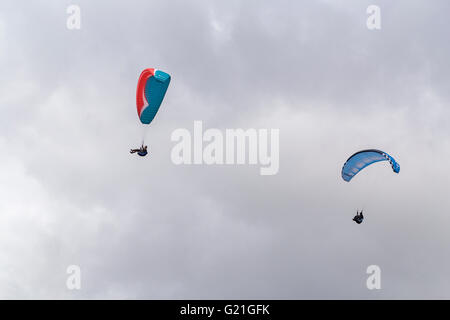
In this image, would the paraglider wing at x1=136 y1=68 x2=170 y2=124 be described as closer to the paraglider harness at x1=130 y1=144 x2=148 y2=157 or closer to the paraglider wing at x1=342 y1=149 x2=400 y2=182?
the paraglider harness at x1=130 y1=144 x2=148 y2=157

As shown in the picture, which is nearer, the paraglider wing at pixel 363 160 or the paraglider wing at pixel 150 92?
the paraglider wing at pixel 363 160

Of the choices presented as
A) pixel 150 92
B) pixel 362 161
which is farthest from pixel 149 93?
pixel 362 161

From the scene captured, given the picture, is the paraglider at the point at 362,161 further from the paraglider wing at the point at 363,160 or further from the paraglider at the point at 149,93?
the paraglider at the point at 149,93

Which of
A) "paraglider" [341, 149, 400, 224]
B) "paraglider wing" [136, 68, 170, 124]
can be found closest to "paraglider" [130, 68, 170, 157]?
"paraglider wing" [136, 68, 170, 124]

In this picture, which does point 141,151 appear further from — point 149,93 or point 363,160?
point 363,160

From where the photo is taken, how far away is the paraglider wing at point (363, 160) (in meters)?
58.5

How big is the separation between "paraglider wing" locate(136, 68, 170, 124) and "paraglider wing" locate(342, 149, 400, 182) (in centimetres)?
2090

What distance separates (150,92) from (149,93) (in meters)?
0.20

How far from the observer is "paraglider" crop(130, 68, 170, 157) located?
61.4 meters

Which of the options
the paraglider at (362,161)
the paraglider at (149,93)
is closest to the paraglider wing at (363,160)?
the paraglider at (362,161)

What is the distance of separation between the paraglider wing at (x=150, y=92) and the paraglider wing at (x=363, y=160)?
20898 mm

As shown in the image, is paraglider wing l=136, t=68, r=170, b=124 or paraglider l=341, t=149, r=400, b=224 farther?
paraglider wing l=136, t=68, r=170, b=124
